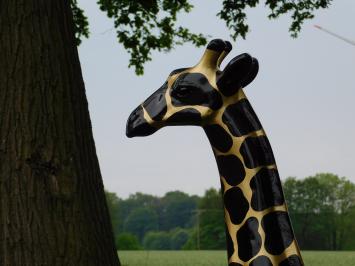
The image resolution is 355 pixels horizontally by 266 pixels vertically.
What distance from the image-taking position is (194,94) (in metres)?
3.30

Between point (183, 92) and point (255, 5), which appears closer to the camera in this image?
point (183, 92)

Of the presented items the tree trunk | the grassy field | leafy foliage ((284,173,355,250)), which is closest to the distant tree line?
leafy foliage ((284,173,355,250))

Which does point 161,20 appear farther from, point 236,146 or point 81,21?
point 236,146

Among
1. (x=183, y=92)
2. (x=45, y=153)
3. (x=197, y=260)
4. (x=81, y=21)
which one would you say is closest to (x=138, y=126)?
(x=183, y=92)

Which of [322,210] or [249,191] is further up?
[322,210]

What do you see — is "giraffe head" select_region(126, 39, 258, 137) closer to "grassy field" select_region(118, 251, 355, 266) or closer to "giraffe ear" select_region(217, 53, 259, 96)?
"giraffe ear" select_region(217, 53, 259, 96)

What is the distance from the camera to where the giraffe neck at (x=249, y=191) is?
3.16 metres

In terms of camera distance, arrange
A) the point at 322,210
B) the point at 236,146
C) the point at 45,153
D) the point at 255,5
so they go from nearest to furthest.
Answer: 1. the point at 236,146
2. the point at 45,153
3. the point at 255,5
4. the point at 322,210

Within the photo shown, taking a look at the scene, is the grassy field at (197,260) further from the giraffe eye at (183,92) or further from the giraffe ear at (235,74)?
the giraffe ear at (235,74)

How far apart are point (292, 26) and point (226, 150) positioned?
8159 millimetres

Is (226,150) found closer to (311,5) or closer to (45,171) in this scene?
(45,171)

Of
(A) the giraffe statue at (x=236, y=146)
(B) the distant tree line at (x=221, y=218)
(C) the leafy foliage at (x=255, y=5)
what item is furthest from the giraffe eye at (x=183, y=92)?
(B) the distant tree line at (x=221, y=218)

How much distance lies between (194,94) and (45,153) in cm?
147

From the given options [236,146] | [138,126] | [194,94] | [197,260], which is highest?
[194,94]
